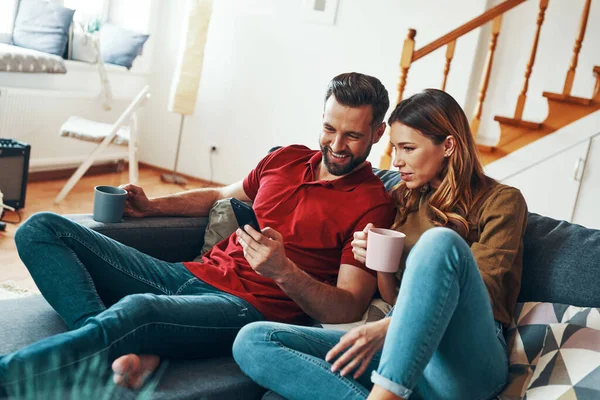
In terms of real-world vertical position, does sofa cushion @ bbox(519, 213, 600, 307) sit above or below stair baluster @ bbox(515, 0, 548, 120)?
below

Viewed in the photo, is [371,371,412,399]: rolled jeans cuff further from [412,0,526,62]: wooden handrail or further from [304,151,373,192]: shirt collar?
[412,0,526,62]: wooden handrail

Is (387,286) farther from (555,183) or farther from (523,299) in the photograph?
(555,183)

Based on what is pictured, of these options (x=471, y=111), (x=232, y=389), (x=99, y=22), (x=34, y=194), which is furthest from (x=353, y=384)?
(x=99, y=22)

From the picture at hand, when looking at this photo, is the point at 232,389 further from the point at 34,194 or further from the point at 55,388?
the point at 34,194

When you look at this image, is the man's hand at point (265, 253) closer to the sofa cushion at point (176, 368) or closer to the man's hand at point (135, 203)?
the sofa cushion at point (176, 368)

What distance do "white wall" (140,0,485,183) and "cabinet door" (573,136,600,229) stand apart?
1.03 meters

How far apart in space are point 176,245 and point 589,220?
9.61ft

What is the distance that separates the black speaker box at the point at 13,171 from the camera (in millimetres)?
3879

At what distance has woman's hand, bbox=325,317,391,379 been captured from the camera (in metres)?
1.63

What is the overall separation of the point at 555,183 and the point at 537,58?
1.07m

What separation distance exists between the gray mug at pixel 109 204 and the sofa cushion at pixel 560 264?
1.16 m

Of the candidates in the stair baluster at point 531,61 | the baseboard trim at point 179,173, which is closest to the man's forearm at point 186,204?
the stair baluster at point 531,61

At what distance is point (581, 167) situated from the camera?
14.3 feet

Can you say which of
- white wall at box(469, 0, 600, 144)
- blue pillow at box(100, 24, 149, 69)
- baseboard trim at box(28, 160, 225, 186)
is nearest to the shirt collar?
white wall at box(469, 0, 600, 144)
